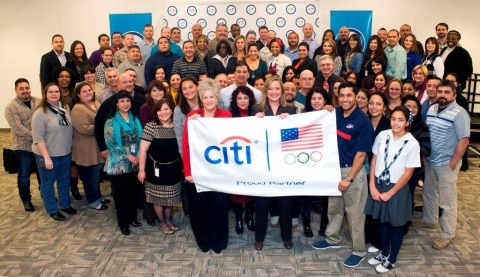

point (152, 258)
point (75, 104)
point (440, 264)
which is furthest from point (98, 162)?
point (440, 264)

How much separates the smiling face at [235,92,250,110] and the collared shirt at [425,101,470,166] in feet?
5.82

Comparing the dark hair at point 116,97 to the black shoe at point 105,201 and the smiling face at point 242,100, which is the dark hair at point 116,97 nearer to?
the smiling face at point 242,100

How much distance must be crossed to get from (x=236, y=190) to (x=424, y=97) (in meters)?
2.84

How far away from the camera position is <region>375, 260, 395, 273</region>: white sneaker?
3689 mm

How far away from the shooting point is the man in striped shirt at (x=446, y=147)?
3.90 m

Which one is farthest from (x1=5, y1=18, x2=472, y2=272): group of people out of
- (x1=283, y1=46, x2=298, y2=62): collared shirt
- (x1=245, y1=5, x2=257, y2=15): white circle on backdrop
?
(x1=245, y1=5, x2=257, y2=15): white circle on backdrop

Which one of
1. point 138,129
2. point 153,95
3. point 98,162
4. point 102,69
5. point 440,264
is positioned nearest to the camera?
point 440,264

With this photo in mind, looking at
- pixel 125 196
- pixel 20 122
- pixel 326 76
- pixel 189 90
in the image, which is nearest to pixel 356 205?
pixel 189 90

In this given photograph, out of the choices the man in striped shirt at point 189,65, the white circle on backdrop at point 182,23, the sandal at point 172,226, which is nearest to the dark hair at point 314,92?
the sandal at point 172,226

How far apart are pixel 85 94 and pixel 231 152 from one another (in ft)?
6.49

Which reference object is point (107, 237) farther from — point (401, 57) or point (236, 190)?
point (401, 57)

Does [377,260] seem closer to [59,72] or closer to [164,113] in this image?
[164,113]

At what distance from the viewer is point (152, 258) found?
4004 millimetres

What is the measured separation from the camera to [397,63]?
643 cm
